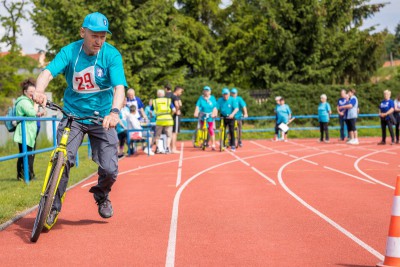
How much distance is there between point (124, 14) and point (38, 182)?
2309cm

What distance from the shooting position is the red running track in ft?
18.7

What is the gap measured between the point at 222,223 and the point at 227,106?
13.9 m

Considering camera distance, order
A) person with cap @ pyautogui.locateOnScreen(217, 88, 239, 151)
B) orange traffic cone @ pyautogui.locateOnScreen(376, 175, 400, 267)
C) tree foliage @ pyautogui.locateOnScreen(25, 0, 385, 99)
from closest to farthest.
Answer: orange traffic cone @ pyautogui.locateOnScreen(376, 175, 400, 267) < person with cap @ pyautogui.locateOnScreen(217, 88, 239, 151) < tree foliage @ pyautogui.locateOnScreen(25, 0, 385, 99)

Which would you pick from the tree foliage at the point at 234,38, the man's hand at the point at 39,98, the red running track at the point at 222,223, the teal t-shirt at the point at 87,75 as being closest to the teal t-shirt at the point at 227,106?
the red running track at the point at 222,223

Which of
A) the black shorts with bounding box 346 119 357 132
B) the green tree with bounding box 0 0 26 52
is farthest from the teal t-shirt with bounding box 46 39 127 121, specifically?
the green tree with bounding box 0 0 26 52

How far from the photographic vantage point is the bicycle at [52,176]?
6293 mm

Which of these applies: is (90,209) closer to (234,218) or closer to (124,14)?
(234,218)

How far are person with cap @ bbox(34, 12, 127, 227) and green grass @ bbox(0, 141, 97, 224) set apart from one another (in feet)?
4.36

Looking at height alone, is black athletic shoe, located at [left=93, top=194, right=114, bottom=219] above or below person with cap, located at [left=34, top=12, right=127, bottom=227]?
below

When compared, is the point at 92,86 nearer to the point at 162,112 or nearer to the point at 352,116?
the point at 162,112

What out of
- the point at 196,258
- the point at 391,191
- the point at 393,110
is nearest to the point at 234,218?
the point at 196,258

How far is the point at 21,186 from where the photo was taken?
10969mm

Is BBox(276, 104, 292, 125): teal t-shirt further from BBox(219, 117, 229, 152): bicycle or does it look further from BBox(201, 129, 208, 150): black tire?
BBox(201, 129, 208, 150): black tire

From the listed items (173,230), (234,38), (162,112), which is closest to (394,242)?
(173,230)
